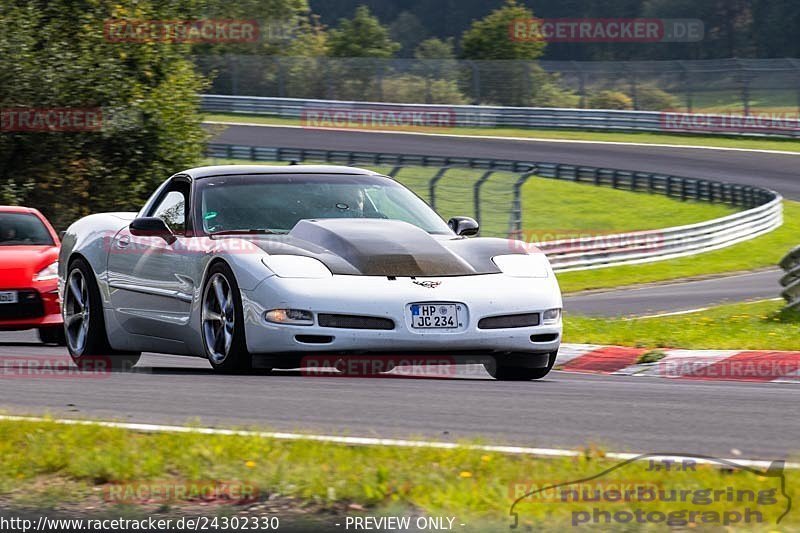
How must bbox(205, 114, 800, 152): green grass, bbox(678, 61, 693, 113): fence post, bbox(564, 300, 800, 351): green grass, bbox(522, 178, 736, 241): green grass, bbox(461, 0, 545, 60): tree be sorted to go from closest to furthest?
bbox(564, 300, 800, 351): green grass < bbox(522, 178, 736, 241): green grass < bbox(205, 114, 800, 152): green grass < bbox(678, 61, 693, 113): fence post < bbox(461, 0, 545, 60): tree

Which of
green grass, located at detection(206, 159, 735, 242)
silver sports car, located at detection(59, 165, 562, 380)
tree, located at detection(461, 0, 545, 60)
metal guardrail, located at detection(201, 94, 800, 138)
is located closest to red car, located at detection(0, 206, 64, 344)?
silver sports car, located at detection(59, 165, 562, 380)

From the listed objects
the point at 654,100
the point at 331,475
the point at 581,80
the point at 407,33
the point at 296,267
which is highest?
the point at 331,475

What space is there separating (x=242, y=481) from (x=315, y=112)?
166 feet

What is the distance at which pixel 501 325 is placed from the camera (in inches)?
326

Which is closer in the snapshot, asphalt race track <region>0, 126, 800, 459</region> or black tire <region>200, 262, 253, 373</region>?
asphalt race track <region>0, 126, 800, 459</region>

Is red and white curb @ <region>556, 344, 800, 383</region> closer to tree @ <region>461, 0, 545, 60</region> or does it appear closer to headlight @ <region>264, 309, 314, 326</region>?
headlight @ <region>264, 309, 314, 326</region>

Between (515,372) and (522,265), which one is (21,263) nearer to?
(515,372)

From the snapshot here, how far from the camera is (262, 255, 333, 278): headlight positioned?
8.10m

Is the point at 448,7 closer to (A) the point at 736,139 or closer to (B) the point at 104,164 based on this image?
(A) the point at 736,139

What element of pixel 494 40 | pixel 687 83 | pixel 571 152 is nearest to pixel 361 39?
pixel 494 40

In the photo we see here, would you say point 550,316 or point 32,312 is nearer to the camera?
point 550,316

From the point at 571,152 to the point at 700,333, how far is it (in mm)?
35371

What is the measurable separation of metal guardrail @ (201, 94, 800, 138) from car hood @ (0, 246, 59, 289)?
39522 millimetres

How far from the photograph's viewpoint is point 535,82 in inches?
2114
